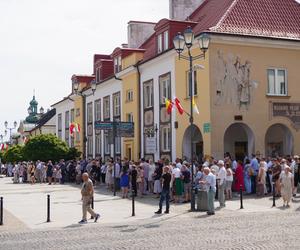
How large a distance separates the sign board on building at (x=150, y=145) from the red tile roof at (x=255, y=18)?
7148 millimetres

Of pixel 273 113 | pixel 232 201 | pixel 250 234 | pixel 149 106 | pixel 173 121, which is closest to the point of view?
pixel 250 234

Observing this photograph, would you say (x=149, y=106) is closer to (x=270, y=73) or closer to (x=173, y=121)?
(x=173, y=121)

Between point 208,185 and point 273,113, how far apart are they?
11.1 m

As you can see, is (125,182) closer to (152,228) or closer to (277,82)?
(152,228)

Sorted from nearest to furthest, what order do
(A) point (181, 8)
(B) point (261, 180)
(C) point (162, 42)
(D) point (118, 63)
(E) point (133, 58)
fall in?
(B) point (261, 180), (C) point (162, 42), (E) point (133, 58), (A) point (181, 8), (D) point (118, 63)

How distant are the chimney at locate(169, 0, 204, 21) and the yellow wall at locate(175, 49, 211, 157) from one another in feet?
27.6

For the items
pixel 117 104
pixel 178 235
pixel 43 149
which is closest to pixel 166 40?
pixel 117 104

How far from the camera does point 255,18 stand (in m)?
28.7

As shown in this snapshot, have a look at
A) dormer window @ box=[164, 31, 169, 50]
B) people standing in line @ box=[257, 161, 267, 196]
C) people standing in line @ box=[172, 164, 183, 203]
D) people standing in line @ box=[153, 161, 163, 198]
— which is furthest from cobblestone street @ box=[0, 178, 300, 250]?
dormer window @ box=[164, 31, 169, 50]

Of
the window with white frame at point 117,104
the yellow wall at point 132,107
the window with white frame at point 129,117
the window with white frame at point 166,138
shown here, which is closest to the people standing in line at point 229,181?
the window with white frame at point 166,138

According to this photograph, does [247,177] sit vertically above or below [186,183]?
above

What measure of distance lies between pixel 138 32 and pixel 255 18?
15.5 meters

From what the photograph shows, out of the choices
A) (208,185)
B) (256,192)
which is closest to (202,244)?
(208,185)

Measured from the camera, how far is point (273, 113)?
27.6m
